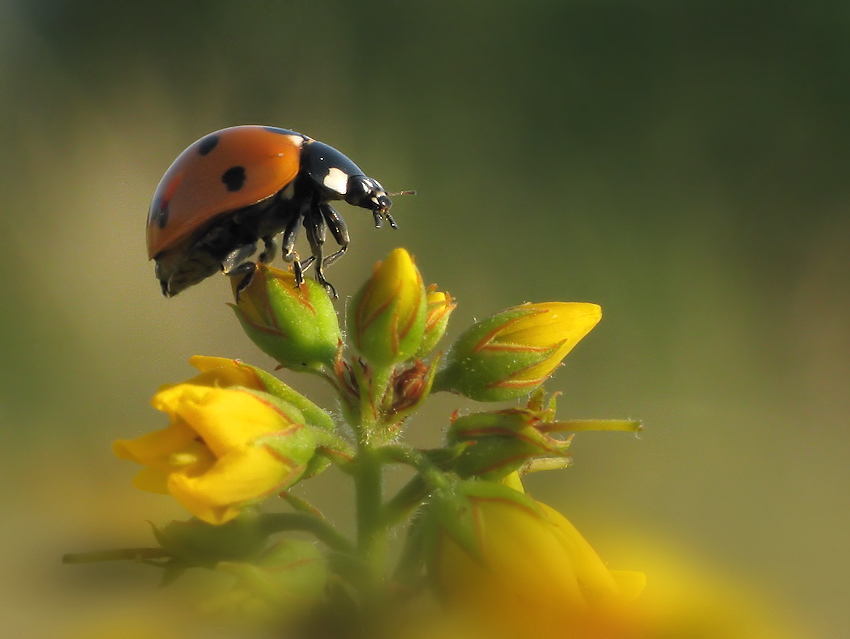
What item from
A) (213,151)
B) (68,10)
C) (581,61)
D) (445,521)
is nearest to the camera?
(445,521)

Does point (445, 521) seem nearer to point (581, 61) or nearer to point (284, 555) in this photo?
point (284, 555)

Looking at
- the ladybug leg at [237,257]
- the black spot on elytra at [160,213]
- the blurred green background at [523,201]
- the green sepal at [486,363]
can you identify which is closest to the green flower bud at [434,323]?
the green sepal at [486,363]

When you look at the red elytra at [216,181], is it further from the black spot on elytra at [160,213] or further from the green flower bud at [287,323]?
the green flower bud at [287,323]

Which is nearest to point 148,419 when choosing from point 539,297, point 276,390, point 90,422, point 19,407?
point 90,422

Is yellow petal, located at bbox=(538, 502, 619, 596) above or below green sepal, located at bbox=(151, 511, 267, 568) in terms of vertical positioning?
below

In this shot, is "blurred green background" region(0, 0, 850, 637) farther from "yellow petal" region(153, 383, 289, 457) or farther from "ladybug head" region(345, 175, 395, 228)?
"yellow petal" region(153, 383, 289, 457)

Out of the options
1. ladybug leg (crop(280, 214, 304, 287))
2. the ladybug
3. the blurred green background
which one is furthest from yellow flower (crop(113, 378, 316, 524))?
the blurred green background
